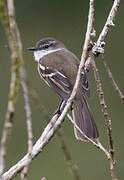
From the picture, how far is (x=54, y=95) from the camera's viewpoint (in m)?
9.73

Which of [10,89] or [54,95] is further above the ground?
[10,89]

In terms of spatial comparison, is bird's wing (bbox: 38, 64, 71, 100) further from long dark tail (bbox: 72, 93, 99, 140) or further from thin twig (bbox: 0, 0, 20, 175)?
A: thin twig (bbox: 0, 0, 20, 175)

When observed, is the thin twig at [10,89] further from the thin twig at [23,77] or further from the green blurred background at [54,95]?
the green blurred background at [54,95]

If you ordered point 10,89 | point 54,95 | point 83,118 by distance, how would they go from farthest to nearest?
point 54,95, point 83,118, point 10,89

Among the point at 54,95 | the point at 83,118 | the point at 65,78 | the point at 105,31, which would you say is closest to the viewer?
the point at 105,31

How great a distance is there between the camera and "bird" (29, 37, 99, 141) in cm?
420

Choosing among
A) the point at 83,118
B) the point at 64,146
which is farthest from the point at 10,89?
the point at 83,118

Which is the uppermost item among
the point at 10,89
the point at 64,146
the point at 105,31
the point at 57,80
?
the point at 10,89

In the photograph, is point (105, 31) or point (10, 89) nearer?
point (10, 89)

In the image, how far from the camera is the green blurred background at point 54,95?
8594mm

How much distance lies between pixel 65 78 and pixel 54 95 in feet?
A: 16.0

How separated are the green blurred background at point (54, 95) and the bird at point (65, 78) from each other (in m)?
2.51

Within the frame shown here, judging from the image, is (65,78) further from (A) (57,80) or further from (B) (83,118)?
(B) (83,118)

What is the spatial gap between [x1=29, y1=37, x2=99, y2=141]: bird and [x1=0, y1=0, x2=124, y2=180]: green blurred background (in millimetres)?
2506
